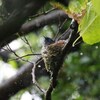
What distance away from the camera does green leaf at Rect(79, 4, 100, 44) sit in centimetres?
75

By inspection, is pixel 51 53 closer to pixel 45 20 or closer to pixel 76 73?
pixel 45 20

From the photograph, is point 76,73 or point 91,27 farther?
point 76,73

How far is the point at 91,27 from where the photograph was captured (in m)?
0.74

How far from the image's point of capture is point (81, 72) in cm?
326

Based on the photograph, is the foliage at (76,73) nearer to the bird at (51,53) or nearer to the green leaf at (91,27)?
the bird at (51,53)

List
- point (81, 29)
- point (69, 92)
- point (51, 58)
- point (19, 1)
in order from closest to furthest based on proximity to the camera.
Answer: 1. point (19, 1)
2. point (81, 29)
3. point (51, 58)
4. point (69, 92)

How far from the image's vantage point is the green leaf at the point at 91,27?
75 cm

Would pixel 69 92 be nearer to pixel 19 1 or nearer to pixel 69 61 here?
pixel 69 61

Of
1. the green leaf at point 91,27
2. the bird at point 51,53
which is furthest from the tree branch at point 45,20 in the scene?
the green leaf at point 91,27

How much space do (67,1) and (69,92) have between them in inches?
90.3

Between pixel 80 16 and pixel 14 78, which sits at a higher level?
pixel 80 16

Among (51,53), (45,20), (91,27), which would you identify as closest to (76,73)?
(45,20)

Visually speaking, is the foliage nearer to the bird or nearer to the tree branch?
the tree branch

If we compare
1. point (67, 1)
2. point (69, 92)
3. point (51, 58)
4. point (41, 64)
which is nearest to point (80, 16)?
point (67, 1)
